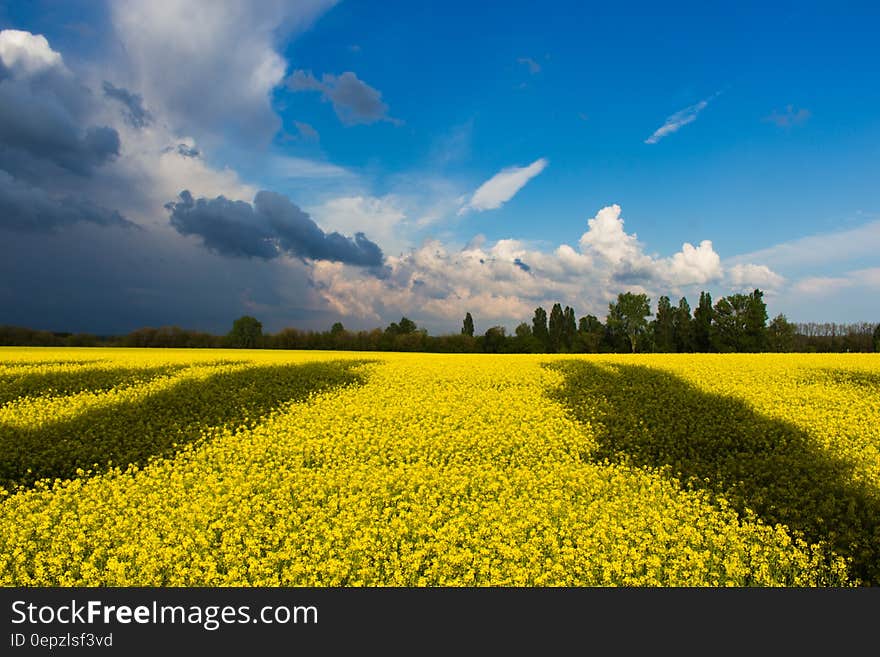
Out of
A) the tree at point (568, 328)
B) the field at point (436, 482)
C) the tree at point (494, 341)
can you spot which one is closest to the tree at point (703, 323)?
the tree at point (568, 328)

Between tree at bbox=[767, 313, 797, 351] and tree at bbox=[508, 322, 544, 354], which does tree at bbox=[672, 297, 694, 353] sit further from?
tree at bbox=[508, 322, 544, 354]

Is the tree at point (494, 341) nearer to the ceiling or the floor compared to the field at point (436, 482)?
nearer to the ceiling

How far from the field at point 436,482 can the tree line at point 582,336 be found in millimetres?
58486

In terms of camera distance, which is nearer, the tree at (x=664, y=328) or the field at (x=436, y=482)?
the field at (x=436, y=482)

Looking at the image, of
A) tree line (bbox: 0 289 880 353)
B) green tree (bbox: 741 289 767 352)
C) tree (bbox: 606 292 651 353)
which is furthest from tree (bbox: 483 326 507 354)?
green tree (bbox: 741 289 767 352)

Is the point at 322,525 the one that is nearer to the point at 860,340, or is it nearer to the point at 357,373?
the point at 357,373

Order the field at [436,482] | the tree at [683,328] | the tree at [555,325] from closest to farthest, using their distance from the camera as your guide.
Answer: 1. the field at [436,482]
2. the tree at [683,328]
3. the tree at [555,325]

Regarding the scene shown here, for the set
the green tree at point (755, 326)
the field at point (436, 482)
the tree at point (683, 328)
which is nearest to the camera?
the field at point (436, 482)

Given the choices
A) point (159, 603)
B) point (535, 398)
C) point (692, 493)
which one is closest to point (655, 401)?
point (535, 398)

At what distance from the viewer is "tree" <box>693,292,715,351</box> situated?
84188 mm

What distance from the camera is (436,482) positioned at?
1405cm

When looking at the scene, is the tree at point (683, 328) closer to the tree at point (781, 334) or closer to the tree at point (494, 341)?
the tree at point (781, 334)

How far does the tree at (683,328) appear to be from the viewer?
3391 inches

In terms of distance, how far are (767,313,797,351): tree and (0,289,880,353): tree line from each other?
5.6 inches
